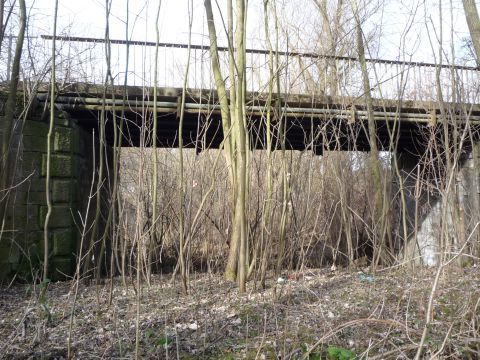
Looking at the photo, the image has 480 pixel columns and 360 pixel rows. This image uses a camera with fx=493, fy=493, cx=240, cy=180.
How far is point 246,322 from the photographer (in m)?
4.51

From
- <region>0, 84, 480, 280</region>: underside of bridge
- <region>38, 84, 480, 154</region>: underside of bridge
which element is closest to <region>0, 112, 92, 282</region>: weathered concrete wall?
<region>0, 84, 480, 280</region>: underside of bridge

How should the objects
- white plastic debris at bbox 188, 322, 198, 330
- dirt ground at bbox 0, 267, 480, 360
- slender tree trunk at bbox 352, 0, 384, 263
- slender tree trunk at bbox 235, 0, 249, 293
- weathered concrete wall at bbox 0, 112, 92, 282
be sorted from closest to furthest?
1. dirt ground at bbox 0, 267, 480, 360
2. white plastic debris at bbox 188, 322, 198, 330
3. slender tree trunk at bbox 235, 0, 249, 293
4. weathered concrete wall at bbox 0, 112, 92, 282
5. slender tree trunk at bbox 352, 0, 384, 263

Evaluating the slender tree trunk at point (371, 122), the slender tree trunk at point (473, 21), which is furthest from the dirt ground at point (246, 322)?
the slender tree trunk at point (473, 21)

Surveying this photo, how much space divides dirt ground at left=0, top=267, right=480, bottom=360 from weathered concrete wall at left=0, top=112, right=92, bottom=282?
562 millimetres

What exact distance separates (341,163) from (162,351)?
684cm

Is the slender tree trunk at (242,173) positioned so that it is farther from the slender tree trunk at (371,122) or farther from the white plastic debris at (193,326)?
the slender tree trunk at (371,122)

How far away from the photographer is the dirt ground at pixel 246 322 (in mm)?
3471

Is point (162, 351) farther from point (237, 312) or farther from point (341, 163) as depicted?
point (341, 163)

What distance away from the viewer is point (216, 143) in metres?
9.90

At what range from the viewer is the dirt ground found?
347 cm

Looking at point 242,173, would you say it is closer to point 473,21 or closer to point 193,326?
point 193,326

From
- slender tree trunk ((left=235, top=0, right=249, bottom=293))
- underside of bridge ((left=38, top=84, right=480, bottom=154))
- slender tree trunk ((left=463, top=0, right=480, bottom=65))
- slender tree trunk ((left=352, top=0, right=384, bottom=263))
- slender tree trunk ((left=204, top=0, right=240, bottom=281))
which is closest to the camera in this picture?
slender tree trunk ((left=235, top=0, right=249, bottom=293))

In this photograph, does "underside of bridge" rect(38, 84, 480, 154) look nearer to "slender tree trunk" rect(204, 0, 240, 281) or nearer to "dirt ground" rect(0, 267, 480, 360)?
"slender tree trunk" rect(204, 0, 240, 281)

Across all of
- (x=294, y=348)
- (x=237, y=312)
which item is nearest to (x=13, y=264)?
(x=237, y=312)
